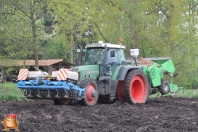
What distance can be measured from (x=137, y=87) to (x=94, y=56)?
1.98 metres

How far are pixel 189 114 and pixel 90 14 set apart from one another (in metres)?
15.5

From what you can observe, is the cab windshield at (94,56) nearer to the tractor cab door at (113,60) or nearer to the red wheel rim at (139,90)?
the tractor cab door at (113,60)

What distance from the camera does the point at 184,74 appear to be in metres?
28.5

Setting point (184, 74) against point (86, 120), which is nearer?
point (86, 120)

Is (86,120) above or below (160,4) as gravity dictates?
below

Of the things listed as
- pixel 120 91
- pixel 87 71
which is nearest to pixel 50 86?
pixel 87 71

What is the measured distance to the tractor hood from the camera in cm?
1220

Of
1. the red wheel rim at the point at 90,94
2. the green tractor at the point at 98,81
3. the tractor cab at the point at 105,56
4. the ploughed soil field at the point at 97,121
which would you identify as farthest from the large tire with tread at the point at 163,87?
the ploughed soil field at the point at 97,121

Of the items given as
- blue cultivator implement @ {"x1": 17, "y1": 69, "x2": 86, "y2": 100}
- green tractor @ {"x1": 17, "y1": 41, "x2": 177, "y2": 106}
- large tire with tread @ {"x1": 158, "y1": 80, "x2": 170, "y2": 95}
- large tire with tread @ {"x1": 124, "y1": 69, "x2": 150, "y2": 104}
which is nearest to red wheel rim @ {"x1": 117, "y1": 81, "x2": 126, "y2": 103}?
green tractor @ {"x1": 17, "y1": 41, "x2": 177, "y2": 106}

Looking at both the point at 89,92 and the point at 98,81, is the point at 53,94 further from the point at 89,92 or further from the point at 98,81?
the point at 98,81

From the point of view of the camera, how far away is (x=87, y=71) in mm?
12383

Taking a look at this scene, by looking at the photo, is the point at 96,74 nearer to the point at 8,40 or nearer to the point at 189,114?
the point at 189,114

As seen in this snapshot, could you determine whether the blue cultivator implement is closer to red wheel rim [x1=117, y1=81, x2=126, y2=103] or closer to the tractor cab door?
the tractor cab door

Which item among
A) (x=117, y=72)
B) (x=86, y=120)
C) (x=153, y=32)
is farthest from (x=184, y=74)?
(x=86, y=120)
